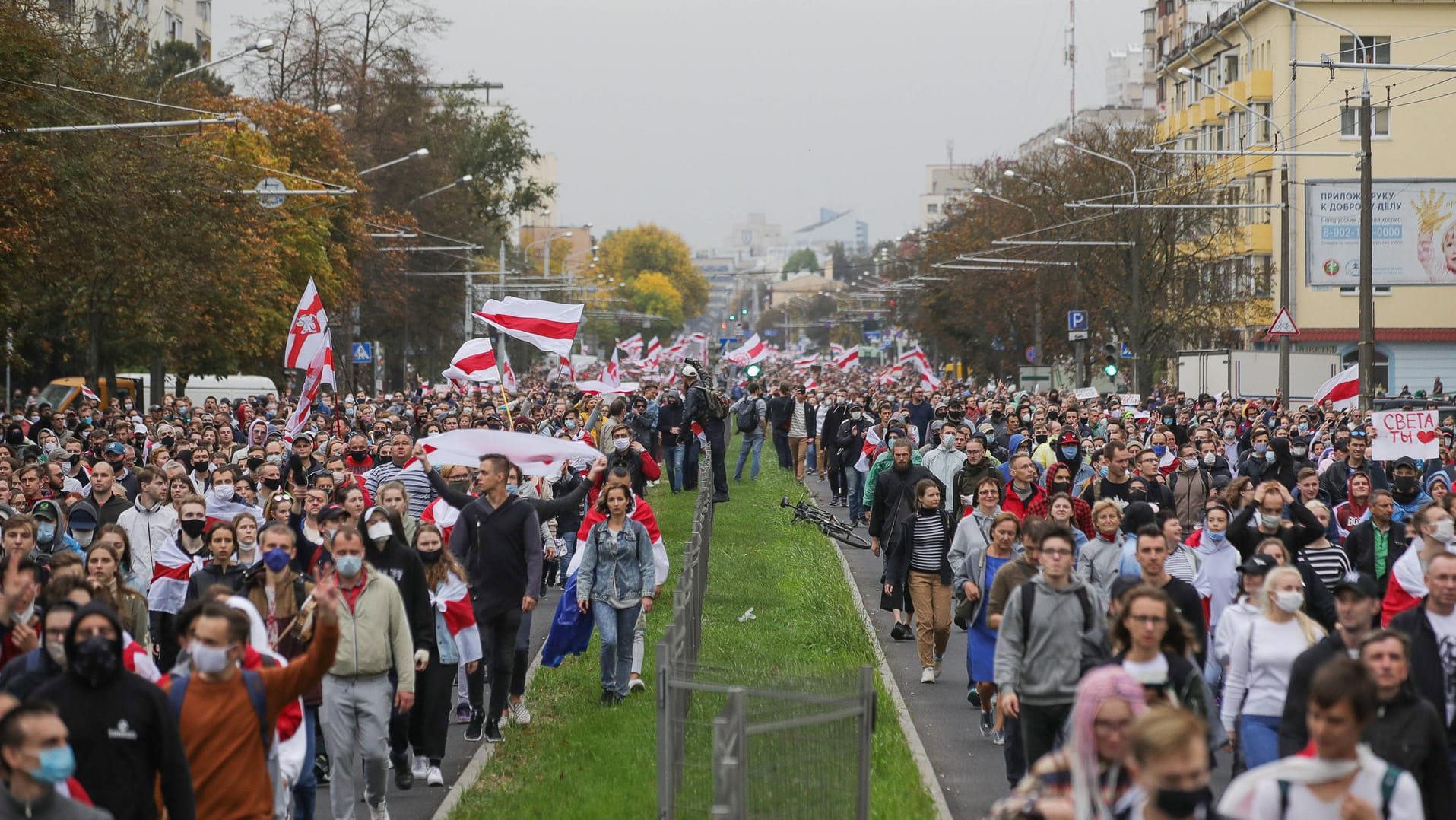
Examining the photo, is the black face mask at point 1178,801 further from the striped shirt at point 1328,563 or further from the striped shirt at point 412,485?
the striped shirt at point 412,485

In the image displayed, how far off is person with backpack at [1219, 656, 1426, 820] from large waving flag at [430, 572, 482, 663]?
237 inches

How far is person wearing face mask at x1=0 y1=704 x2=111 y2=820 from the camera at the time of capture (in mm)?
5492

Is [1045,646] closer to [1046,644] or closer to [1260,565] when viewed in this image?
[1046,644]

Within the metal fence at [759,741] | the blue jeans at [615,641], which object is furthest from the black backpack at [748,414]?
the metal fence at [759,741]

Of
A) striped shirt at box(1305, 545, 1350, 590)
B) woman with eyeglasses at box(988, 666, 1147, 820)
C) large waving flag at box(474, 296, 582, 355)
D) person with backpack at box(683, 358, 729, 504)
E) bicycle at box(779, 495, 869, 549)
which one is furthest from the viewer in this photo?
person with backpack at box(683, 358, 729, 504)

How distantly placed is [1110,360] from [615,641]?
43012 millimetres

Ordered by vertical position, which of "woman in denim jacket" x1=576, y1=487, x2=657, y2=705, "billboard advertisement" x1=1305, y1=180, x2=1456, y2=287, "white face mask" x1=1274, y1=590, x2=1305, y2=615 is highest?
"billboard advertisement" x1=1305, y1=180, x2=1456, y2=287

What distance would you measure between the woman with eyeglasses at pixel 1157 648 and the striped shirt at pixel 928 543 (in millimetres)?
6622

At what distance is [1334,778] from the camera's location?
553 cm

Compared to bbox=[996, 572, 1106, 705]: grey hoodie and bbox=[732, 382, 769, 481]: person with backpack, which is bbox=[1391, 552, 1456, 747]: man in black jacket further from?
bbox=[732, 382, 769, 481]: person with backpack

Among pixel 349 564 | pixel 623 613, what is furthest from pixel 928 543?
pixel 349 564

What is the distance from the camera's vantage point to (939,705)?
1312cm

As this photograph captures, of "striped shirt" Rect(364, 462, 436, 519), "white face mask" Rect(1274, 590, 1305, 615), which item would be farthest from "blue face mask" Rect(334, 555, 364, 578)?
"striped shirt" Rect(364, 462, 436, 519)

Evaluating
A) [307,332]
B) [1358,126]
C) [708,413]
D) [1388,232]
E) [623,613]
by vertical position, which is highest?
[1358,126]
